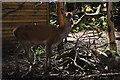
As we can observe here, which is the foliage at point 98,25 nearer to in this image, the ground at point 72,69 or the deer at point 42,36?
the ground at point 72,69

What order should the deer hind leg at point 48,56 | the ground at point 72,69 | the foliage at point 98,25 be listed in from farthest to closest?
the foliage at point 98,25 → the ground at point 72,69 → the deer hind leg at point 48,56

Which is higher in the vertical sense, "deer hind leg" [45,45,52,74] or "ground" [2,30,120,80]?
"deer hind leg" [45,45,52,74]

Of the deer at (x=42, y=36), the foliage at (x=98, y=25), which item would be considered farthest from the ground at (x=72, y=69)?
the foliage at (x=98, y=25)

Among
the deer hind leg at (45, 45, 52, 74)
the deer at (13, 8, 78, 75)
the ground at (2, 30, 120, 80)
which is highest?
the deer at (13, 8, 78, 75)

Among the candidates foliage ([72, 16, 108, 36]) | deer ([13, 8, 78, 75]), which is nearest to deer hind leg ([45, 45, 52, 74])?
deer ([13, 8, 78, 75])

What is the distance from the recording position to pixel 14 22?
6.50 m

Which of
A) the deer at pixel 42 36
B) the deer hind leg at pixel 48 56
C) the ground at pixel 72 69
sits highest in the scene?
the deer at pixel 42 36

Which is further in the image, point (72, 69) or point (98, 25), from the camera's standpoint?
point (98, 25)

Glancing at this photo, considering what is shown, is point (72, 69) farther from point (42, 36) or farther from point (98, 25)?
point (98, 25)

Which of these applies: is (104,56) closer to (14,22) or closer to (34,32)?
(34,32)

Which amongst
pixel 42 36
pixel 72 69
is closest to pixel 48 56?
pixel 42 36

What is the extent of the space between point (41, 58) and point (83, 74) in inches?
52.4

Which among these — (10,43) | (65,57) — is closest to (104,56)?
(65,57)

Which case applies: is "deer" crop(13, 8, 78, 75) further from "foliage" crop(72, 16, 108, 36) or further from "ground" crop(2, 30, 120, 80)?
"foliage" crop(72, 16, 108, 36)
